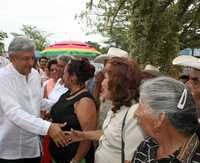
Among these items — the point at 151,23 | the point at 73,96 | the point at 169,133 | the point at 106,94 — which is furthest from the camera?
the point at 151,23

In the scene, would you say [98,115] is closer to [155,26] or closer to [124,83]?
[124,83]

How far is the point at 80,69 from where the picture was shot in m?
4.49

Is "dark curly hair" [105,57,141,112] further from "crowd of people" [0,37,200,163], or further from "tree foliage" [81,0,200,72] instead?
"tree foliage" [81,0,200,72]

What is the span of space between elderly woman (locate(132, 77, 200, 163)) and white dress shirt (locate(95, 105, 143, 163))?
0.53 metres

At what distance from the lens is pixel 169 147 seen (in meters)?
2.62

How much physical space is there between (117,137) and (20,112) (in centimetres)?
116

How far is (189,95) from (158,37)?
12.3 feet

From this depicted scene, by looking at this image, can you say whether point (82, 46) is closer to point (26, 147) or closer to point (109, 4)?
point (109, 4)

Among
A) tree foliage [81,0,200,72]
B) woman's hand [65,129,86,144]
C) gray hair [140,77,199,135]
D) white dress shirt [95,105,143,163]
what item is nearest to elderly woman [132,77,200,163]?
gray hair [140,77,199,135]

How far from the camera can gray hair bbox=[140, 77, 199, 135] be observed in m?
2.55

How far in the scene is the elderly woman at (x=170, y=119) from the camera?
A: 2547 millimetres

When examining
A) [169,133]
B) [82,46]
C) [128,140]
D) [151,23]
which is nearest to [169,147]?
[169,133]

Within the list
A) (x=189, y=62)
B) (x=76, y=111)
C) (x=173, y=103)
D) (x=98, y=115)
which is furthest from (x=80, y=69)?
(x=173, y=103)

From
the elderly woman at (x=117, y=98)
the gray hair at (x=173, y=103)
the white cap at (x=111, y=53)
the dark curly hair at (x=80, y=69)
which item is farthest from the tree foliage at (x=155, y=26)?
the gray hair at (x=173, y=103)
